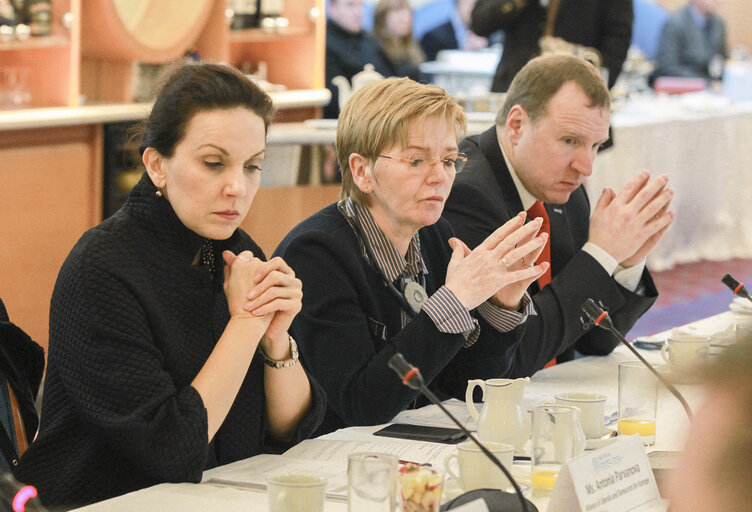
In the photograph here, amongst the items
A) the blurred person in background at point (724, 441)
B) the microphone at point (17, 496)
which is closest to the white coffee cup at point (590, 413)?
the microphone at point (17, 496)

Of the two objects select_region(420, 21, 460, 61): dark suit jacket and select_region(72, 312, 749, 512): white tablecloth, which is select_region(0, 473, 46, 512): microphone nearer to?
select_region(72, 312, 749, 512): white tablecloth

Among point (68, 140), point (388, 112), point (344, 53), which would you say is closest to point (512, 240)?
point (388, 112)

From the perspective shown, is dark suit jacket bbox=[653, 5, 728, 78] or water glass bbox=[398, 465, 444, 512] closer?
water glass bbox=[398, 465, 444, 512]

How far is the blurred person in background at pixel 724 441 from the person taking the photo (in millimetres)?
538

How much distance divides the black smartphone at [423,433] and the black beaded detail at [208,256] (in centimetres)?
39

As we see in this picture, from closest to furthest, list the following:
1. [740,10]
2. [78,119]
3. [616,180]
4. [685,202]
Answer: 1. [78,119]
2. [616,180]
3. [685,202]
4. [740,10]

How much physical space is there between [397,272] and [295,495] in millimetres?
917

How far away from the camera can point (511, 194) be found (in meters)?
2.72

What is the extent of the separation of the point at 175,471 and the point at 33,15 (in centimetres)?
337

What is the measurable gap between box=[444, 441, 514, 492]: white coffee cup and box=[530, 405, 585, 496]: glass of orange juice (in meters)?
0.10

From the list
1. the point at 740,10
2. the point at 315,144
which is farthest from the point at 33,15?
the point at 740,10

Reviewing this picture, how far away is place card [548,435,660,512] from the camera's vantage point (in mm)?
1369

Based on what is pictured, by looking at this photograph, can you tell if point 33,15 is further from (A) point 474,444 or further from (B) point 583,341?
(A) point 474,444

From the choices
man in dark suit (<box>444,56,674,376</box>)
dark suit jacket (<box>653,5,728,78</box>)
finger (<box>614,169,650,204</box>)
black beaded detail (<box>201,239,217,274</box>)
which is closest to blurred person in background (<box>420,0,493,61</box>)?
dark suit jacket (<box>653,5,728,78</box>)
